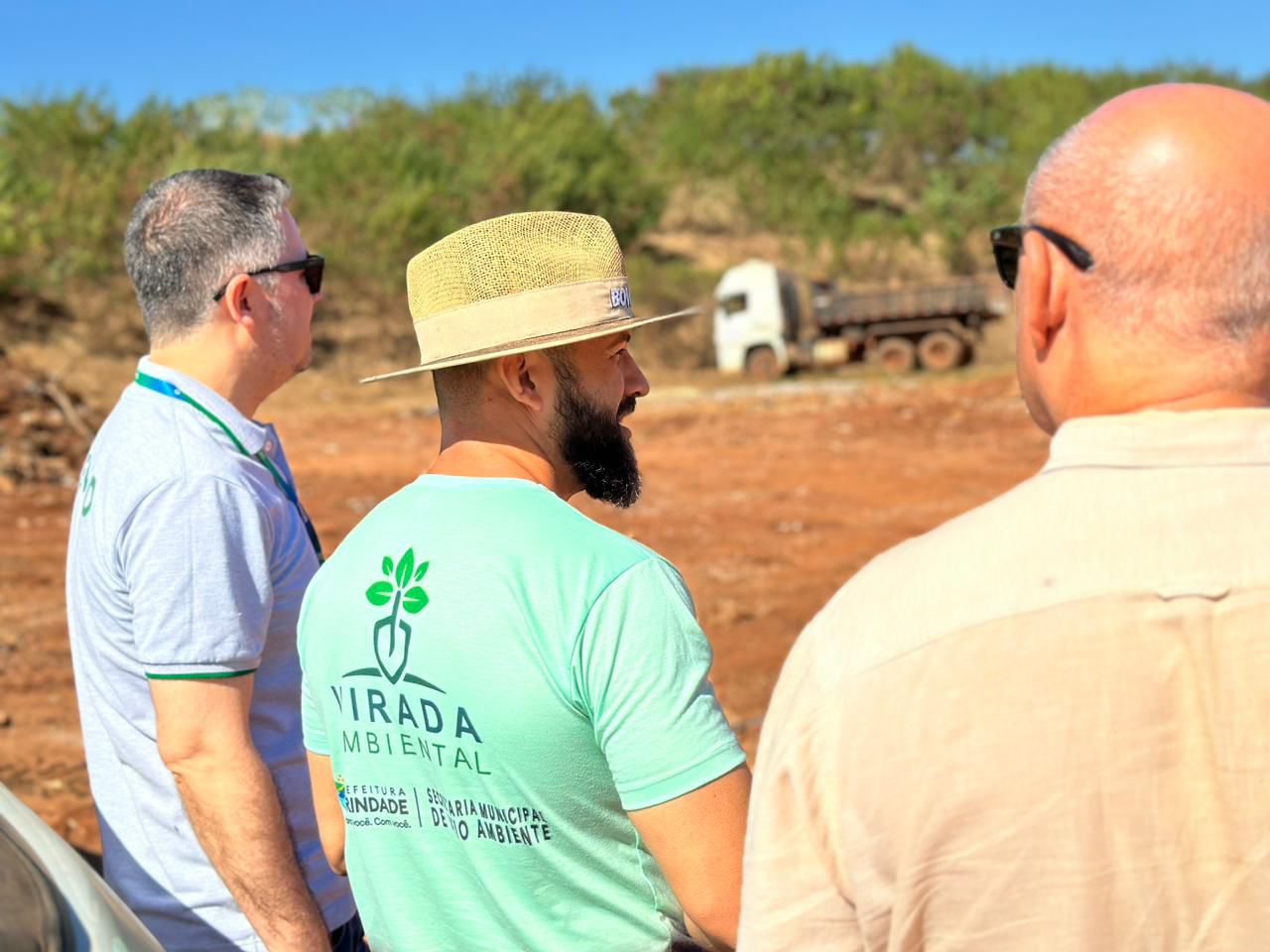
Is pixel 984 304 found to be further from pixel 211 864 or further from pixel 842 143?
pixel 211 864

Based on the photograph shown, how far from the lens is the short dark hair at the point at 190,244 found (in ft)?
9.29

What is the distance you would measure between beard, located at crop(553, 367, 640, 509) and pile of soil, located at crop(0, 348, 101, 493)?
14.2m

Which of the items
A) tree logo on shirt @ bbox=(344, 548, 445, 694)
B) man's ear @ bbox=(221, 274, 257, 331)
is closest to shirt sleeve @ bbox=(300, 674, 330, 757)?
tree logo on shirt @ bbox=(344, 548, 445, 694)

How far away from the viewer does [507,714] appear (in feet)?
6.13

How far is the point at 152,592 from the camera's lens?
2.49 meters

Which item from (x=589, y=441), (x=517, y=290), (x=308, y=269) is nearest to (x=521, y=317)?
(x=517, y=290)

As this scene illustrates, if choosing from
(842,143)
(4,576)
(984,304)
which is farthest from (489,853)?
(842,143)

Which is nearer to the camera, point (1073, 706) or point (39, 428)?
point (1073, 706)

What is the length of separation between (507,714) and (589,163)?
34.2 m

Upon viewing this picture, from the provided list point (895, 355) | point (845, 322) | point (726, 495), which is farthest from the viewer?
point (845, 322)

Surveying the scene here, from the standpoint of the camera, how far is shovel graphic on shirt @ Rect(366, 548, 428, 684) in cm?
194

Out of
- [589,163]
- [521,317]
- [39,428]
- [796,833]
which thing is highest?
[589,163]

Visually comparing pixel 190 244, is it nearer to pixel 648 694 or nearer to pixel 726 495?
pixel 648 694

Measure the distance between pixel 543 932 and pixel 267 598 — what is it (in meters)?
0.92
